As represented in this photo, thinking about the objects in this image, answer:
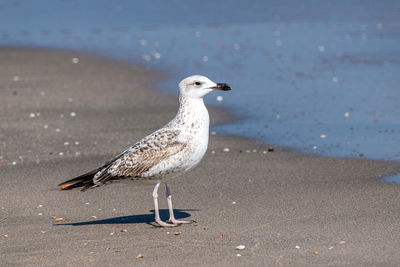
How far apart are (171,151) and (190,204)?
1224mm

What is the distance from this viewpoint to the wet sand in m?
6.78

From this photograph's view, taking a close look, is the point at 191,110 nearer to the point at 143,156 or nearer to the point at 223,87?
the point at 223,87

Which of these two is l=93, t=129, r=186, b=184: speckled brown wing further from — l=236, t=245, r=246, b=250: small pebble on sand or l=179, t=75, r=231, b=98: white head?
l=236, t=245, r=246, b=250: small pebble on sand

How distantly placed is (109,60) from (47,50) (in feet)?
8.64

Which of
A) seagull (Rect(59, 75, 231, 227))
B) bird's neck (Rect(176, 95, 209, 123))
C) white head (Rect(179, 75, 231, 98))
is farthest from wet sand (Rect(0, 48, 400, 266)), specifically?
white head (Rect(179, 75, 231, 98))

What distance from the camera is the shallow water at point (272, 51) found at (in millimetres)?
12328

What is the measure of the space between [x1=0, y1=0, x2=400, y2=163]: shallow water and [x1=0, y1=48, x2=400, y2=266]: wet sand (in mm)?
1161

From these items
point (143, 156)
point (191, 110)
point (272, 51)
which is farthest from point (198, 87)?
point (272, 51)

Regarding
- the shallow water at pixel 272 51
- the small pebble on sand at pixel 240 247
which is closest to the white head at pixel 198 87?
the small pebble on sand at pixel 240 247

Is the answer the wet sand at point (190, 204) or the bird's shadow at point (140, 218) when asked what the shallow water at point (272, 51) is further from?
the bird's shadow at point (140, 218)

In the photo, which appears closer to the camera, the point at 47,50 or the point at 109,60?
the point at 109,60

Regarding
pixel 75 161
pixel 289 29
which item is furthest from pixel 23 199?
pixel 289 29

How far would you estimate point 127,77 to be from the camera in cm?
1733

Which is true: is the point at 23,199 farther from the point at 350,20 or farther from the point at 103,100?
the point at 350,20
